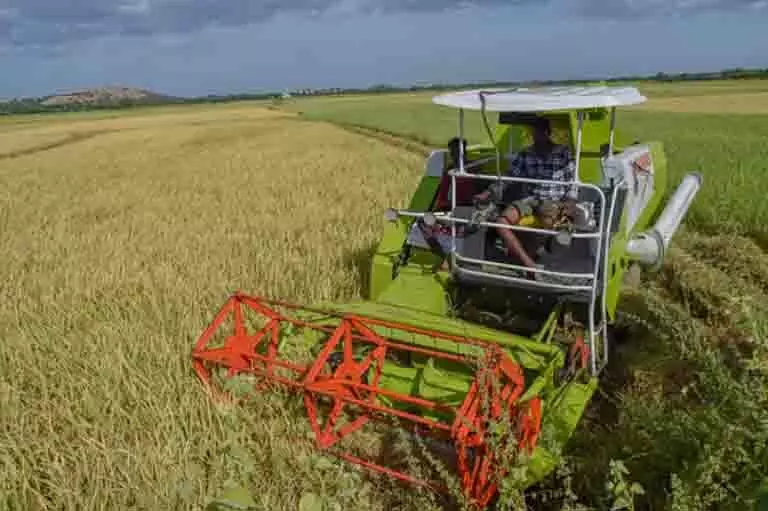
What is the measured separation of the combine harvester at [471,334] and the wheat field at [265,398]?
0.24 m

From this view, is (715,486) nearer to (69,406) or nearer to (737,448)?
(737,448)

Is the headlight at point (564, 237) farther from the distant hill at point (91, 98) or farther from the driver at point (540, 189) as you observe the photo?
the distant hill at point (91, 98)

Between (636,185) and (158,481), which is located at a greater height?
(636,185)

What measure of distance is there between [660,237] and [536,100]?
1.77m

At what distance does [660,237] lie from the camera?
500 cm

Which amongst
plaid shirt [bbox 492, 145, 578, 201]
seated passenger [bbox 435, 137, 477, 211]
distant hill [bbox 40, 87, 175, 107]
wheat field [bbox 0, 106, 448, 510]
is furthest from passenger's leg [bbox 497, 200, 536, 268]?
distant hill [bbox 40, 87, 175, 107]

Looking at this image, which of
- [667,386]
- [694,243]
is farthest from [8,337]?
[694,243]

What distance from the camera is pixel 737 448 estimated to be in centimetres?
236

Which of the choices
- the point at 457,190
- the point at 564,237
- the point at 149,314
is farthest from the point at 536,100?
the point at 149,314

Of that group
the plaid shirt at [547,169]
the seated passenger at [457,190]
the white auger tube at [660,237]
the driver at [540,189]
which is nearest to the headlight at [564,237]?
the driver at [540,189]

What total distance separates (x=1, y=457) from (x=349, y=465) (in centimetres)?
154

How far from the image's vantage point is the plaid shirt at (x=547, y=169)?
468 centimetres

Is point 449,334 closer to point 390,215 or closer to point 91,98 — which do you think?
point 390,215

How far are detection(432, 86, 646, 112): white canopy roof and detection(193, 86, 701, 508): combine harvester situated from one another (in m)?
0.01
